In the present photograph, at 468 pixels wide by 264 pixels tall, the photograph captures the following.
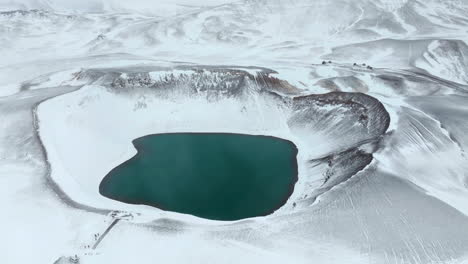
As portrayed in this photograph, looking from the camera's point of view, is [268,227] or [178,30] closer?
[268,227]

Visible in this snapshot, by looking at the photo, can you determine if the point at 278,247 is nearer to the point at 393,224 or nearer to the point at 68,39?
the point at 393,224

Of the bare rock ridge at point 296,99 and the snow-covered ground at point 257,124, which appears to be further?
the bare rock ridge at point 296,99

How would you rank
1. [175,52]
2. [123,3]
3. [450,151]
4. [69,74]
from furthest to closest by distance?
[123,3]
[175,52]
[69,74]
[450,151]

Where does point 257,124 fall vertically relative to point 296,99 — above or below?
below

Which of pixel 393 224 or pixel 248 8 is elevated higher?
pixel 248 8

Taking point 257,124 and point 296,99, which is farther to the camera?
point 296,99

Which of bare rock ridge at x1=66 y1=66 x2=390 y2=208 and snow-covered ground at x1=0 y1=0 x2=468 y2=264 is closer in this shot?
snow-covered ground at x1=0 y1=0 x2=468 y2=264

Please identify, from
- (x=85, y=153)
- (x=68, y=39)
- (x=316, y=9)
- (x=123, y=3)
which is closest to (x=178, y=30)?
(x=68, y=39)

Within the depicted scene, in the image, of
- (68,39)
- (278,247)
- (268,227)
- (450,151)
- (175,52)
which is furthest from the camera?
(68,39)
